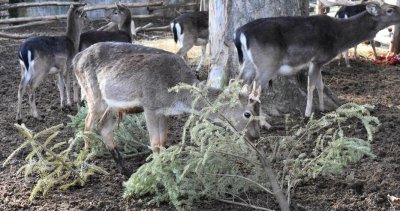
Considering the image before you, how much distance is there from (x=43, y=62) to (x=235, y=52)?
2628 mm

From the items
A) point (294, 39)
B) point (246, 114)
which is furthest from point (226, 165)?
point (294, 39)

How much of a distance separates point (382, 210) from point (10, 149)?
3.86 metres

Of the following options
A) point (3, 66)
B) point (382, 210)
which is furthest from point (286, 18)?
point (3, 66)

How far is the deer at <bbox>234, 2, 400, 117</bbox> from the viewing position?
7.10 m

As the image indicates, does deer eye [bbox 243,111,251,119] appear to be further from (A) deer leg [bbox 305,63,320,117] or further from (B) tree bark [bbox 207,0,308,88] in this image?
(A) deer leg [bbox 305,63,320,117]

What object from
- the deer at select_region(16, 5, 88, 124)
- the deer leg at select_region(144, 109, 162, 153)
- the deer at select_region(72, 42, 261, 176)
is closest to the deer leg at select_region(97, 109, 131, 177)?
the deer at select_region(72, 42, 261, 176)

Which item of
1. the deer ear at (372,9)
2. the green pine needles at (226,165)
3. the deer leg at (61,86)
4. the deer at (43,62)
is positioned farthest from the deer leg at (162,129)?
the deer ear at (372,9)

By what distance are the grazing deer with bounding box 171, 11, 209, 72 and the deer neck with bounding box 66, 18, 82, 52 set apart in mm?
2521

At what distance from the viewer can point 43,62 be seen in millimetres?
8188

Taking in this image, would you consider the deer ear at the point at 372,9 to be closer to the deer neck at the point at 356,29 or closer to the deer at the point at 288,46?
the deer neck at the point at 356,29

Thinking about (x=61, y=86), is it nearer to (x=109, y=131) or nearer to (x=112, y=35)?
(x=112, y=35)

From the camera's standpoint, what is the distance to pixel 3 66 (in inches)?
439

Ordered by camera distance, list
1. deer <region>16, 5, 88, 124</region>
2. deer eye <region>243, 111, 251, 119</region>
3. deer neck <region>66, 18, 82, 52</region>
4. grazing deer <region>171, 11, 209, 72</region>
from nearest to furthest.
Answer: deer eye <region>243, 111, 251, 119</region>, deer <region>16, 5, 88, 124</region>, deer neck <region>66, 18, 82, 52</region>, grazing deer <region>171, 11, 209, 72</region>

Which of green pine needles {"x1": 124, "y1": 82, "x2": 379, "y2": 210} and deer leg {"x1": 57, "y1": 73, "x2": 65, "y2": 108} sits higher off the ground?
green pine needles {"x1": 124, "y1": 82, "x2": 379, "y2": 210}
